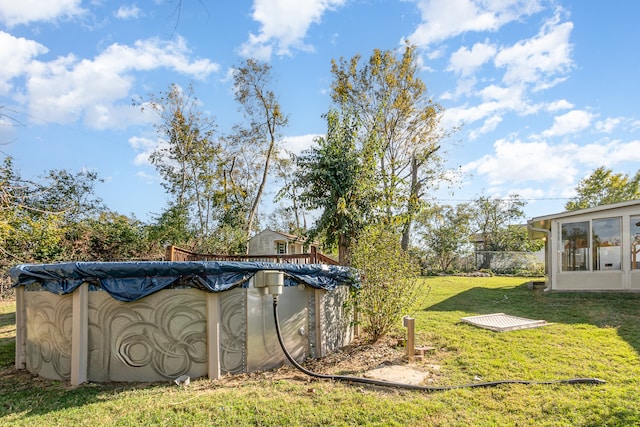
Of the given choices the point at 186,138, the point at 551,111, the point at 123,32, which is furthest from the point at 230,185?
the point at 123,32

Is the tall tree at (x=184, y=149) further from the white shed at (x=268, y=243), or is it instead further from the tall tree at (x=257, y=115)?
the white shed at (x=268, y=243)

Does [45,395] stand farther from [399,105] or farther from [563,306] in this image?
[399,105]

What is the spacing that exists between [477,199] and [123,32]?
81.2 feet

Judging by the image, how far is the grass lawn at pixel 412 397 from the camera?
3139 mm

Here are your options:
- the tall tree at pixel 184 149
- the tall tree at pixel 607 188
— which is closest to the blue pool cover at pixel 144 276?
the tall tree at pixel 184 149

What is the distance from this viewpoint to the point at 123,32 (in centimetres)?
274

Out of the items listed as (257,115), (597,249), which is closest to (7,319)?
(257,115)

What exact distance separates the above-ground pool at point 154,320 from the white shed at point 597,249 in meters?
9.31

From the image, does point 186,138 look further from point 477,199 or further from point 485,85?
point 477,199

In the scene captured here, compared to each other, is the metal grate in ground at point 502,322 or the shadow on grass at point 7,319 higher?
the metal grate in ground at point 502,322

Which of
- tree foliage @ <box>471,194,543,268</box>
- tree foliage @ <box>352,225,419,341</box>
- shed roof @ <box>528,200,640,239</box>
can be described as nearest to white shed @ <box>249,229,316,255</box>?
tree foliage @ <box>471,194,543,268</box>

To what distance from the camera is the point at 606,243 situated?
31.3 ft

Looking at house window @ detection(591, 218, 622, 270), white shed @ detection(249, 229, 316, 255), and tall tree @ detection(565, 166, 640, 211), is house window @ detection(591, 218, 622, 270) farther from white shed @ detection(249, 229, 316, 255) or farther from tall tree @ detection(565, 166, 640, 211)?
tall tree @ detection(565, 166, 640, 211)

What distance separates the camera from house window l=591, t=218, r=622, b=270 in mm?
9375
